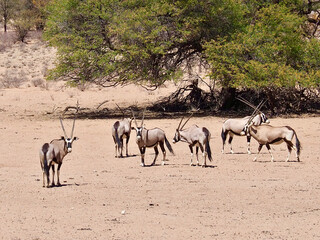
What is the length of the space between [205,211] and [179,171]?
4.41 m

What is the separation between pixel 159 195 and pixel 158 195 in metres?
0.02

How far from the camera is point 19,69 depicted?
46594 millimetres

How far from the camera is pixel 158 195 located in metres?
13.2

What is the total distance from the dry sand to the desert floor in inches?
0.6

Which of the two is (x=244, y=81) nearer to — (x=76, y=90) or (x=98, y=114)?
(x=98, y=114)

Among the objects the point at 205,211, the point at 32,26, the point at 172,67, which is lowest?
the point at 205,211

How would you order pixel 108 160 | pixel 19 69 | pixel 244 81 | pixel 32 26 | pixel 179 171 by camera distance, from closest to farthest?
pixel 179 171 < pixel 108 160 < pixel 244 81 < pixel 19 69 < pixel 32 26

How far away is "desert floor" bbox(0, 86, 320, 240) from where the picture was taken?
1034 cm

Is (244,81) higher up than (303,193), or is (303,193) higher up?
(244,81)

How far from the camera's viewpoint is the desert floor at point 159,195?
1034 cm

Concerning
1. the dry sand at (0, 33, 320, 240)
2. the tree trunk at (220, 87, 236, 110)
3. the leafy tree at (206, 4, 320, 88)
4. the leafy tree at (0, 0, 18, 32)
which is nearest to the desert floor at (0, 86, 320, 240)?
the dry sand at (0, 33, 320, 240)

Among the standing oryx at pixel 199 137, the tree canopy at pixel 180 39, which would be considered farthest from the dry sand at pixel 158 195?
the tree canopy at pixel 180 39

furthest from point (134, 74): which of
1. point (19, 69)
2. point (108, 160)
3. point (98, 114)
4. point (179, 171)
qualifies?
point (19, 69)

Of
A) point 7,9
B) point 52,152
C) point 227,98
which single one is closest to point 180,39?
point 227,98
